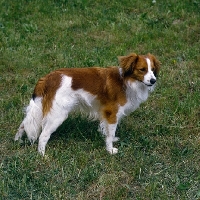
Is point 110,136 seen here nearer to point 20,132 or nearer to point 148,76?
point 148,76

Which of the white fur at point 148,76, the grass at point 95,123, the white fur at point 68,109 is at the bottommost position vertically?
the grass at point 95,123

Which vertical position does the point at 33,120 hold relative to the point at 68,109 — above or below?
below

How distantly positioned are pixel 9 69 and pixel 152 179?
159 inches

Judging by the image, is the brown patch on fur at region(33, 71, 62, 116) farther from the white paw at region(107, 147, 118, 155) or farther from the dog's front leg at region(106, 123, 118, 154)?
the white paw at region(107, 147, 118, 155)

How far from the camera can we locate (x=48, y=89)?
229 inches

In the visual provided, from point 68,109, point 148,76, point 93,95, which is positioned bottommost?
point 68,109

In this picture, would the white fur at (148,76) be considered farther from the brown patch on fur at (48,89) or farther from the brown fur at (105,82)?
the brown patch on fur at (48,89)

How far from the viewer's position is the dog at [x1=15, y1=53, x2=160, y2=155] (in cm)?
582

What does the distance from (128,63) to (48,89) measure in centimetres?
99

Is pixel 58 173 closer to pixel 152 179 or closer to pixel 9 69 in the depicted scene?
pixel 152 179

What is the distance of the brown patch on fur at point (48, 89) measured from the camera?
5789 millimetres

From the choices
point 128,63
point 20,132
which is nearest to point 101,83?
point 128,63

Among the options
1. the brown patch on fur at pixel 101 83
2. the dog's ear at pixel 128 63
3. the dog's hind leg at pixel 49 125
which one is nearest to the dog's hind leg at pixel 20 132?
the dog's hind leg at pixel 49 125

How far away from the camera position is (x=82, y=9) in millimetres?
10898
